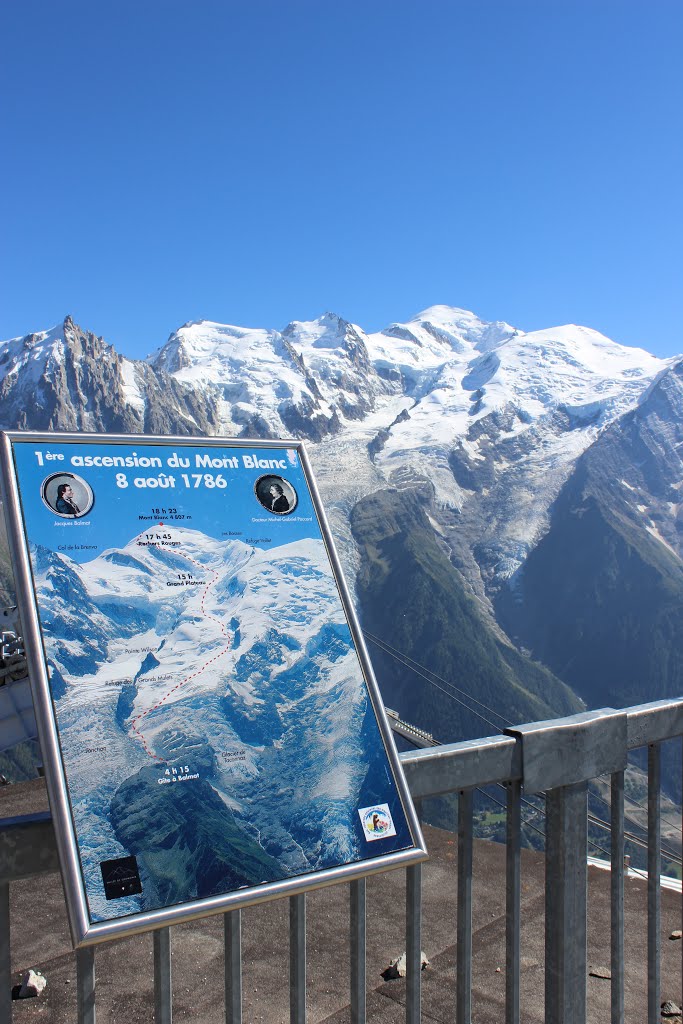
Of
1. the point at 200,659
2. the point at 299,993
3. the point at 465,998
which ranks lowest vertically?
the point at 465,998

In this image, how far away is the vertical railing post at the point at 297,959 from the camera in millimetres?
3375

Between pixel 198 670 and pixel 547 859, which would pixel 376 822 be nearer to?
pixel 198 670

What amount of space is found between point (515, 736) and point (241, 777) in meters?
1.59

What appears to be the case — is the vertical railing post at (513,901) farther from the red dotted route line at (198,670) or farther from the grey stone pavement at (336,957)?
the grey stone pavement at (336,957)

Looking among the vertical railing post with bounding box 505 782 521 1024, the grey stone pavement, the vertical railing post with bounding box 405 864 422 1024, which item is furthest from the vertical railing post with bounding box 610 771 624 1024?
the grey stone pavement

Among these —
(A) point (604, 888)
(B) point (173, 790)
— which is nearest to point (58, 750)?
(B) point (173, 790)

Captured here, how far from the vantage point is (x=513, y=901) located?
3.98 metres

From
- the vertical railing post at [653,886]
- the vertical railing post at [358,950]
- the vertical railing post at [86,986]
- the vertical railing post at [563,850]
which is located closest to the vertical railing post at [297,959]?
the vertical railing post at [358,950]

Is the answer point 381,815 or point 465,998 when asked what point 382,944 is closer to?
point 465,998

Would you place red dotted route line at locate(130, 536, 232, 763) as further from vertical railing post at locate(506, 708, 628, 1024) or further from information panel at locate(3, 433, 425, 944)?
vertical railing post at locate(506, 708, 628, 1024)

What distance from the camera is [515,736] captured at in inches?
165

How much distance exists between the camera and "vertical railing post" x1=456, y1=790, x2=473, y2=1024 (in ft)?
12.7

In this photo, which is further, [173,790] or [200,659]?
[200,659]

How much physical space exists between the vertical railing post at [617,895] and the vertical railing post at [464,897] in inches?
36.6
